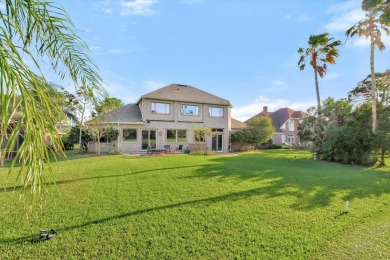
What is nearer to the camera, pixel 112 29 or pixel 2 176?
pixel 112 29

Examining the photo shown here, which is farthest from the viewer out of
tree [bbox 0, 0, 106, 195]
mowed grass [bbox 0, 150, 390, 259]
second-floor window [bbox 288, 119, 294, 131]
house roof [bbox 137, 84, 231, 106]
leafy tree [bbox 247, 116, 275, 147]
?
second-floor window [bbox 288, 119, 294, 131]

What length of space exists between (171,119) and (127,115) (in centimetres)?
554

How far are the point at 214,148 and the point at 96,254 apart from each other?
81.9ft

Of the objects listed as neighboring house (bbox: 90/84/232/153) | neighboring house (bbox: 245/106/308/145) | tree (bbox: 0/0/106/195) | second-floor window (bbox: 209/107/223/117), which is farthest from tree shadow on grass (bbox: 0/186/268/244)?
neighboring house (bbox: 245/106/308/145)

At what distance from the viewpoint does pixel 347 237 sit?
532 cm

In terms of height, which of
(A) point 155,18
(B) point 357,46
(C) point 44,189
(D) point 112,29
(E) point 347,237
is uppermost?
(B) point 357,46

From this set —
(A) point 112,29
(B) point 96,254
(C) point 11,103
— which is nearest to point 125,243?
(B) point 96,254

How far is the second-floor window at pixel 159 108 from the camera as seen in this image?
84.3ft

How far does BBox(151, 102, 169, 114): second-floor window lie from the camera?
2571 centimetres

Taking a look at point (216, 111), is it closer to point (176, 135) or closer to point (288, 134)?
point (176, 135)

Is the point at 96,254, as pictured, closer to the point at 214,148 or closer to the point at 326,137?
the point at 326,137

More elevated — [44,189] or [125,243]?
[44,189]

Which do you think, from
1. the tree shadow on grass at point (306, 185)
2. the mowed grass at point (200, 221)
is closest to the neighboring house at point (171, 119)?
the tree shadow on grass at point (306, 185)

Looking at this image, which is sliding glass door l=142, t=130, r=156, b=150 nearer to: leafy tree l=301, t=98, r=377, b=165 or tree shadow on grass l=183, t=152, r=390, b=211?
tree shadow on grass l=183, t=152, r=390, b=211
